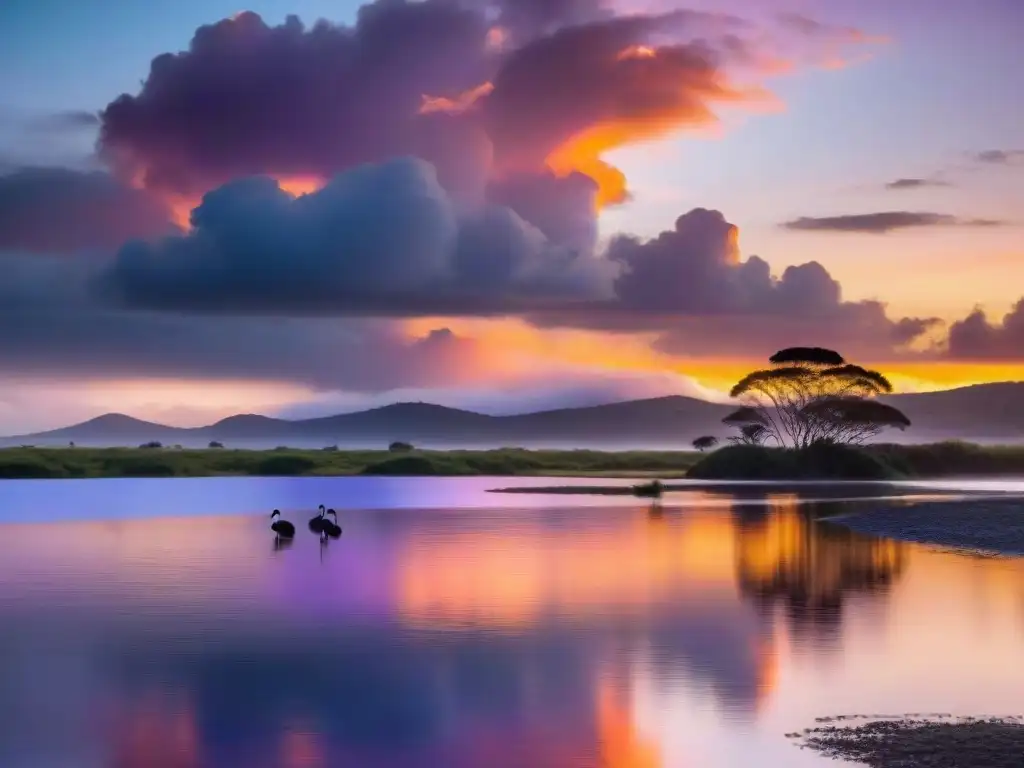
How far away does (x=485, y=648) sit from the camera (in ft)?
76.5

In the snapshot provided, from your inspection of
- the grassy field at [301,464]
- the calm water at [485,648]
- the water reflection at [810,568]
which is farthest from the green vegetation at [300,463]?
the calm water at [485,648]

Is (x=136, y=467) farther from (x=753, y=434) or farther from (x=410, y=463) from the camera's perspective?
(x=753, y=434)

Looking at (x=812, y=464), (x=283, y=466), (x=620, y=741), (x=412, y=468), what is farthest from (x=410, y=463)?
(x=620, y=741)

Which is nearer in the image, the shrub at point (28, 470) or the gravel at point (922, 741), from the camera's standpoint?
the gravel at point (922, 741)

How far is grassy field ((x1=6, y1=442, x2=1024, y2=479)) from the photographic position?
126875 mm

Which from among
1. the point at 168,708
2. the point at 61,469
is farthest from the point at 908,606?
the point at 61,469

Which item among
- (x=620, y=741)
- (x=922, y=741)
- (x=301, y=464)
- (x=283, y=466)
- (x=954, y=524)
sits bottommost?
(x=620, y=741)

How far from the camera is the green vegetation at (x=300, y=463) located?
132 metres

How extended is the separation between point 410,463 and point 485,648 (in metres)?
123

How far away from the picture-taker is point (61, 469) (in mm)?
128000

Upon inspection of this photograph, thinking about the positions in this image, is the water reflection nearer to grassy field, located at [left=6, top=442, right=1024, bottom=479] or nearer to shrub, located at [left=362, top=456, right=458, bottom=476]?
grassy field, located at [left=6, top=442, right=1024, bottom=479]

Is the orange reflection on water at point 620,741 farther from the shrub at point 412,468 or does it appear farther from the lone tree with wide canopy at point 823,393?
the shrub at point 412,468

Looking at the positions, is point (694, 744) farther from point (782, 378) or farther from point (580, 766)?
point (782, 378)

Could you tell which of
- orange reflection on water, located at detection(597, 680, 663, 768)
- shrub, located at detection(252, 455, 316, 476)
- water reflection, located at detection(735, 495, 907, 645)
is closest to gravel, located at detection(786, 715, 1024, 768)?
orange reflection on water, located at detection(597, 680, 663, 768)
